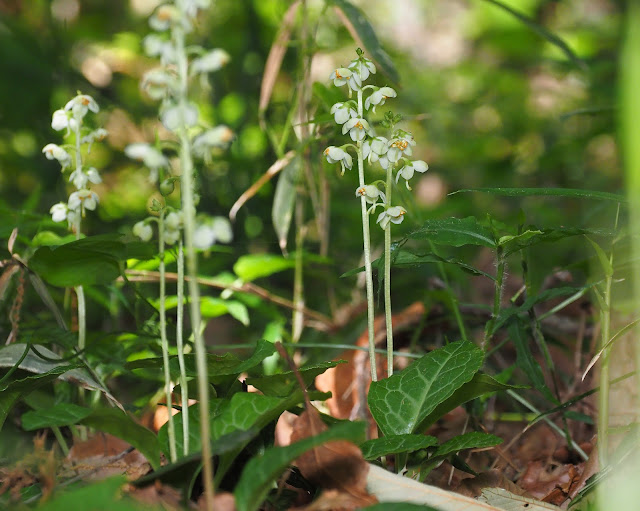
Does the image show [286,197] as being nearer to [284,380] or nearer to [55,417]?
[284,380]

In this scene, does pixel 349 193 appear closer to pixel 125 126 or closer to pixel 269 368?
pixel 125 126

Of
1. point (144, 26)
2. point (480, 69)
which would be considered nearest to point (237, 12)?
point (144, 26)

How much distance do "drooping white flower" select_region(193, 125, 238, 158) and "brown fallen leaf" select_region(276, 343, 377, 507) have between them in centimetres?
34

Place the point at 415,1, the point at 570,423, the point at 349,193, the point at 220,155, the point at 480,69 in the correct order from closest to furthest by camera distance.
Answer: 1. the point at 570,423
2. the point at 220,155
3. the point at 349,193
4. the point at 480,69
5. the point at 415,1

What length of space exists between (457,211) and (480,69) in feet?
9.53

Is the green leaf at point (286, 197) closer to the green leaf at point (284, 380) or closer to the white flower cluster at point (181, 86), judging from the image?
the green leaf at point (284, 380)

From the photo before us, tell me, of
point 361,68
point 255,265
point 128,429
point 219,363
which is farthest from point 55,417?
point 255,265

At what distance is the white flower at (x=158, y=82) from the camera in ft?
2.83

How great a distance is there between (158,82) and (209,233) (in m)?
0.23

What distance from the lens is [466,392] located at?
1251 millimetres

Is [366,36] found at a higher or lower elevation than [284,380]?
higher

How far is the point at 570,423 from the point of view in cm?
177

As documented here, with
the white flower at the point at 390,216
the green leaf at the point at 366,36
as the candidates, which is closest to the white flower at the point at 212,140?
the white flower at the point at 390,216

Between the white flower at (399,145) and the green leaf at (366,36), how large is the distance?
477 millimetres
